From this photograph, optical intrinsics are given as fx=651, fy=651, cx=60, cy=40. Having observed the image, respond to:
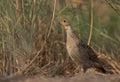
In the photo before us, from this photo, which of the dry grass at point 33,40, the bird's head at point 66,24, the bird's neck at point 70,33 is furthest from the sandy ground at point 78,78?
the bird's head at point 66,24

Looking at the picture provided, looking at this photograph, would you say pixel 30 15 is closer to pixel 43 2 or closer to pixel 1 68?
pixel 43 2

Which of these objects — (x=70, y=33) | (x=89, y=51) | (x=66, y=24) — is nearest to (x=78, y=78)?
(x=89, y=51)

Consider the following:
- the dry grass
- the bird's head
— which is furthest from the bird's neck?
the dry grass

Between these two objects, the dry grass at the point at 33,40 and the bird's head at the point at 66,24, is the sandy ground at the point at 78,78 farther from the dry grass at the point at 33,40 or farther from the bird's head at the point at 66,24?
the bird's head at the point at 66,24

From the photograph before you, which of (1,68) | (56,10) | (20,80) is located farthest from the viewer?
(56,10)

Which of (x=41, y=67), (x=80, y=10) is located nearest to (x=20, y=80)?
(x=41, y=67)

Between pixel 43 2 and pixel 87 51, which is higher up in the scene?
pixel 43 2

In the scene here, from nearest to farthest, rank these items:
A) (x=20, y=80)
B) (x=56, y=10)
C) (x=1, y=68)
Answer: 1. (x=20, y=80)
2. (x=1, y=68)
3. (x=56, y=10)

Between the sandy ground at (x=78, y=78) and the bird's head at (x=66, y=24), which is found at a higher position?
the bird's head at (x=66, y=24)

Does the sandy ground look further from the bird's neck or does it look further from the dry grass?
the bird's neck

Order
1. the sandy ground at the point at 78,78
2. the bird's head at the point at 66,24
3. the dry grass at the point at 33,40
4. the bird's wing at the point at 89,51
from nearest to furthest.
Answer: the sandy ground at the point at 78,78 → the dry grass at the point at 33,40 → the bird's wing at the point at 89,51 → the bird's head at the point at 66,24

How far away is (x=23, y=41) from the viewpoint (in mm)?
8289

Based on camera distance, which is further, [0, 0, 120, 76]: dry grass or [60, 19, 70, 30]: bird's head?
[60, 19, 70, 30]: bird's head

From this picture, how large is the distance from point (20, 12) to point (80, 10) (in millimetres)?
1086
